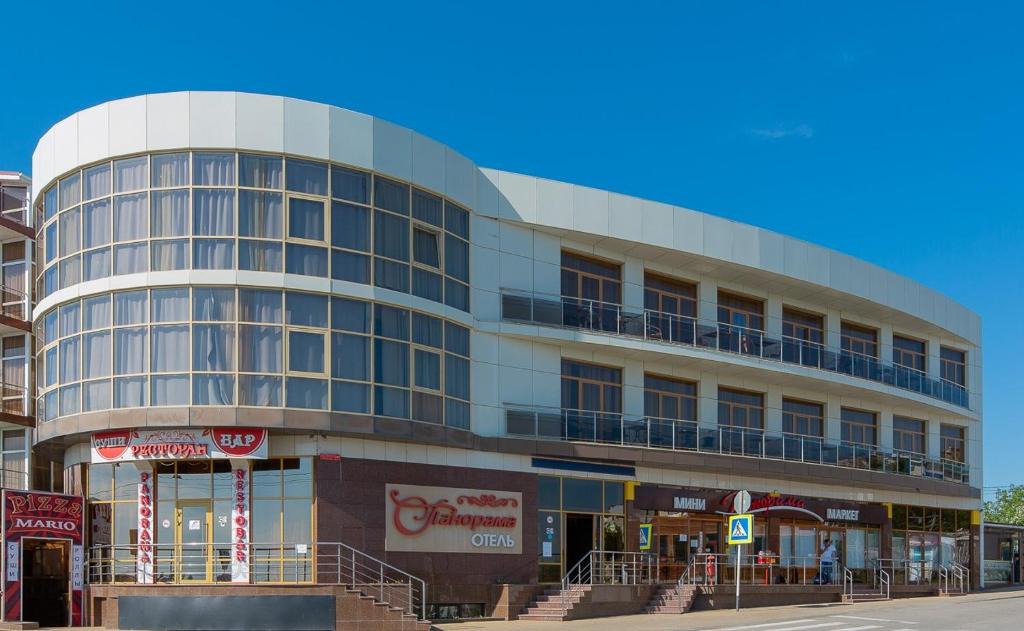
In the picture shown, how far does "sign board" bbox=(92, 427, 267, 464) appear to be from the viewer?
28.0 meters

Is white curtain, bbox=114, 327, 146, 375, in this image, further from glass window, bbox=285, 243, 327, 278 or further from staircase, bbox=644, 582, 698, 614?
staircase, bbox=644, 582, 698, 614

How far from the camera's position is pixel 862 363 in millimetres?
44938

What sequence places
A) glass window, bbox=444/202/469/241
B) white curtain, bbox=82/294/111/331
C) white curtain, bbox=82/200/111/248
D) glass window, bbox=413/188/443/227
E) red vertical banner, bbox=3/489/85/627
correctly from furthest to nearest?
glass window, bbox=444/202/469/241
glass window, bbox=413/188/443/227
white curtain, bbox=82/200/111/248
white curtain, bbox=82/294/111/331
red vertical banner, bbox=3/489/85/627

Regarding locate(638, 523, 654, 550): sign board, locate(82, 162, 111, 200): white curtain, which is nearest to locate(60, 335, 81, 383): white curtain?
locate(82, 162, 111, 200): white curtain

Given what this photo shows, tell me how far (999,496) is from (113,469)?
12089cm

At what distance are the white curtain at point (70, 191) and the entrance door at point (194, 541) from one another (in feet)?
25.0

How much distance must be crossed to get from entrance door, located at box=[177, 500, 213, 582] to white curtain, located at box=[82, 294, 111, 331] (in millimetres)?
4527

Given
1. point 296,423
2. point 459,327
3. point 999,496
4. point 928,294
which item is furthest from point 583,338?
point 999,496

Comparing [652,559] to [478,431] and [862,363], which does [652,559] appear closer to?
[478,431]

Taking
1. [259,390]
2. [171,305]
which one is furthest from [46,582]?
[171,305]

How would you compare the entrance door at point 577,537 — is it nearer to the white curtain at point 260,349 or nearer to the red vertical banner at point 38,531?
the white curtain at point 260,349

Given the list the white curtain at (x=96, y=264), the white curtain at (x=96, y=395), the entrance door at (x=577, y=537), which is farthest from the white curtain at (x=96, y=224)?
the entrance door at (x=577, y=537)

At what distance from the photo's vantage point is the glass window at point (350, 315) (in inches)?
1141

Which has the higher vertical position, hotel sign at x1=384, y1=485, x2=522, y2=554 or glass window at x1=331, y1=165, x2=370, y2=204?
glass window at x1=331, y1=165, x2=370, y2=204
